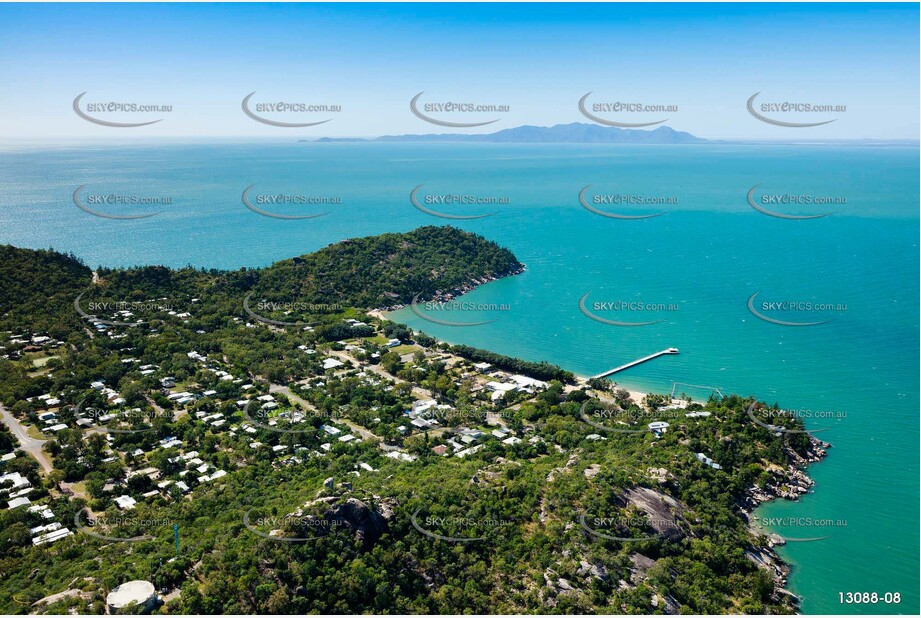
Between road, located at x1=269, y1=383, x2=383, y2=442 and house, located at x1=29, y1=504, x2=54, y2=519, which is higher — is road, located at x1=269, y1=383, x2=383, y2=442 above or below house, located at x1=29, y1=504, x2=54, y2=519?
above

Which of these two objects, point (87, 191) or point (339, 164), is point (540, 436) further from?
point (339, 164)

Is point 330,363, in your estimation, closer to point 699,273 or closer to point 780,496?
point 780,496

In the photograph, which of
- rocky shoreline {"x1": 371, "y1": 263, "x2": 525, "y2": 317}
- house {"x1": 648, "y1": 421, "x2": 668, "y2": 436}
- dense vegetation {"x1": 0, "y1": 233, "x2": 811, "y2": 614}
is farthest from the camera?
rocky shoreline {"x1": 371, "y1": 263, "x2": 525, "y2": 317}

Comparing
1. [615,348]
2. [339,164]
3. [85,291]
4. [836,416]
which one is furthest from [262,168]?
[836,416]

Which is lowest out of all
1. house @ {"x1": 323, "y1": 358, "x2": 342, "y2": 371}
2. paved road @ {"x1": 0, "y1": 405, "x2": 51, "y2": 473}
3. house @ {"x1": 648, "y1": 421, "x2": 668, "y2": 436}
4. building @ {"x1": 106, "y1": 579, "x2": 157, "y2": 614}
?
paved road @ {"x1": 0, "y1": 405, "x2": 51, "y2": 473}

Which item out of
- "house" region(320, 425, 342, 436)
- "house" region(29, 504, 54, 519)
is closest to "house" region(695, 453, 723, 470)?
"house" region(320, 425, 342, 436)

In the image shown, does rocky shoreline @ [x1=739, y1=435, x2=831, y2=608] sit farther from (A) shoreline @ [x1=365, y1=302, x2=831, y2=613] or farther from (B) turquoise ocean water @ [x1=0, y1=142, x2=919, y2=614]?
(B) turquoise ocean water @ [x1=0, y1=142, x2=919, y2=614]
